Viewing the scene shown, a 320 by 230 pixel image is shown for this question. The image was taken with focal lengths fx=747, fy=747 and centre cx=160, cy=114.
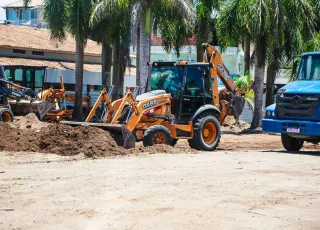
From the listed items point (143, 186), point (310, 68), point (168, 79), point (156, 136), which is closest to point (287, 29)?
point (310, 68)

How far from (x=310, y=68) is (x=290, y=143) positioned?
7.40 feet

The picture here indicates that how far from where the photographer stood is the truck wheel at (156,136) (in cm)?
1988

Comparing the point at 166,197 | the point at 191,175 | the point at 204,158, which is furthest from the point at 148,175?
the point at 204,158

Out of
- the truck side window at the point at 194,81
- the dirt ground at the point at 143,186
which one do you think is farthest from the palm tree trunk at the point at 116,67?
the dirt ground at the point at 143,186

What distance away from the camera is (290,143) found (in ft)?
69.5

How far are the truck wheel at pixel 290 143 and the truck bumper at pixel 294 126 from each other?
0.91 m

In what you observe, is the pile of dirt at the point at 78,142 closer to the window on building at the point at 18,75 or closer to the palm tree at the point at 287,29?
the palm tree at the point at 287,29

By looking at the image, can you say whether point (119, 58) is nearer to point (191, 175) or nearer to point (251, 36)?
point (251, 36)

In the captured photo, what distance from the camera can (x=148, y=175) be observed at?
569 inches

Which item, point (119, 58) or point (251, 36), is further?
point (119, 58)

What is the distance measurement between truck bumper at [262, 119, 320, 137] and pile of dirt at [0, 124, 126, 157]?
420 cm

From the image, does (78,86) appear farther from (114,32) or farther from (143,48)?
(143,48)

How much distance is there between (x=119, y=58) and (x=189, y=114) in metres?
21.6

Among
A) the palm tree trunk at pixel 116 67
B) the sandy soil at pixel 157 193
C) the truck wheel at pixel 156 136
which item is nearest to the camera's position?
the sandy soil at pixel 157 193
